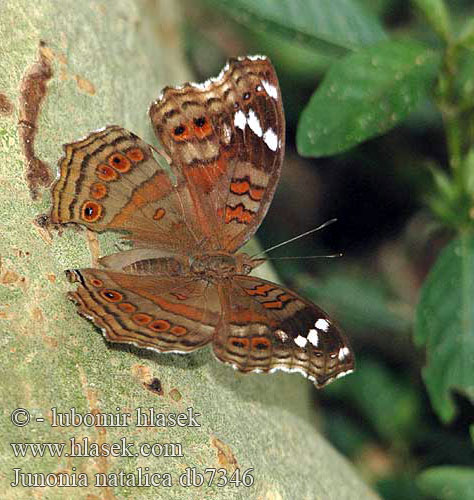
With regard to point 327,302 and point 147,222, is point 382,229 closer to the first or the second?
point 327,302

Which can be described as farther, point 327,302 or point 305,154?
point 327,302

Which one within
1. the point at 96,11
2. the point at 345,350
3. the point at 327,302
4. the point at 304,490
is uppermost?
the point at 96,11

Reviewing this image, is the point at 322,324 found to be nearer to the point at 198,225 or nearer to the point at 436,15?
the point at 198,225

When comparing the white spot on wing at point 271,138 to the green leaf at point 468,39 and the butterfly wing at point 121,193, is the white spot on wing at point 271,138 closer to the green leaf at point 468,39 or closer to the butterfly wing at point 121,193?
the butterfly wing at point 121,193

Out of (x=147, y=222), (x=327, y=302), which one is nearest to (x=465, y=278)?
(x=327, y=302)

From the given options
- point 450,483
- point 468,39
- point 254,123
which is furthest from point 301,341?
point 468,39

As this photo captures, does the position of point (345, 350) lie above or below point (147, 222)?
below

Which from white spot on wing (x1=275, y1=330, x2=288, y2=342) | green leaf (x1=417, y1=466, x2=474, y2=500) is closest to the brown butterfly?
white spot on wing (x1=275, y1=330, x2=288, y2=342)

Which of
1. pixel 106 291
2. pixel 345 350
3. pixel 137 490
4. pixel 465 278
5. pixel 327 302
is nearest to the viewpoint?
pixel 137 490
